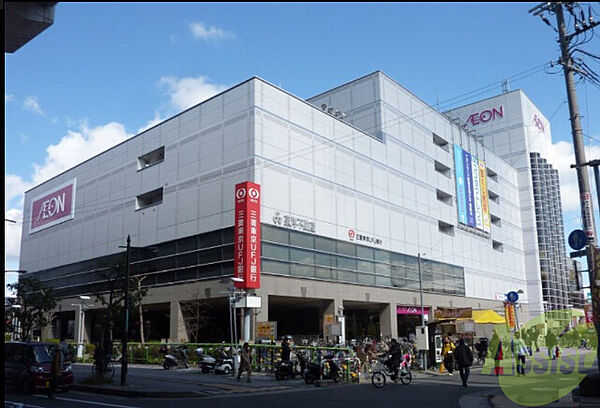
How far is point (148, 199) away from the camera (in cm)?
4500

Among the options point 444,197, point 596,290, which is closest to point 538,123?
point 444,197

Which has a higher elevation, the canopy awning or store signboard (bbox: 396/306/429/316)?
store signboard (bbox: 396/306/429/316)

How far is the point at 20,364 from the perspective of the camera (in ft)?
60.4

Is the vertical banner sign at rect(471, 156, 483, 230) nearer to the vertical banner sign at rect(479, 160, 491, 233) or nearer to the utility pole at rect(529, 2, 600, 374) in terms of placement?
the vertical banner sign at rect(479, 160, 491, 233)

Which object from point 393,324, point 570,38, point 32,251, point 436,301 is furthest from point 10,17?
point 32,251

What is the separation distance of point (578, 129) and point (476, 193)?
48.6 m

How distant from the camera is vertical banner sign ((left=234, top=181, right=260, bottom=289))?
32.6m

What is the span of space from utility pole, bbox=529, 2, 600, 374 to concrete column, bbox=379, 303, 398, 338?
31260 millimetres

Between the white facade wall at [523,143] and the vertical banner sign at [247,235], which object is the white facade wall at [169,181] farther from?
the white facade wall at [523,143]

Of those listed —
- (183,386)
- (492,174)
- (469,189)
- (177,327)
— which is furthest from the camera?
(492,174)

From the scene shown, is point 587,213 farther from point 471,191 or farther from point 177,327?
point 471,191

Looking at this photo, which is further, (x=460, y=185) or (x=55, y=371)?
(x=460, y=185)

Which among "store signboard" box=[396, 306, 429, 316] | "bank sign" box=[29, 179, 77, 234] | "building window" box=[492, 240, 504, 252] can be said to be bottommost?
"store signboard" box=[396, 306, 429, 316]

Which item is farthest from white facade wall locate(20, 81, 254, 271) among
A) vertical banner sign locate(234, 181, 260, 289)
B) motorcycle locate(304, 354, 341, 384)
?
motorcycle locate(304, 354, 341, 384)
